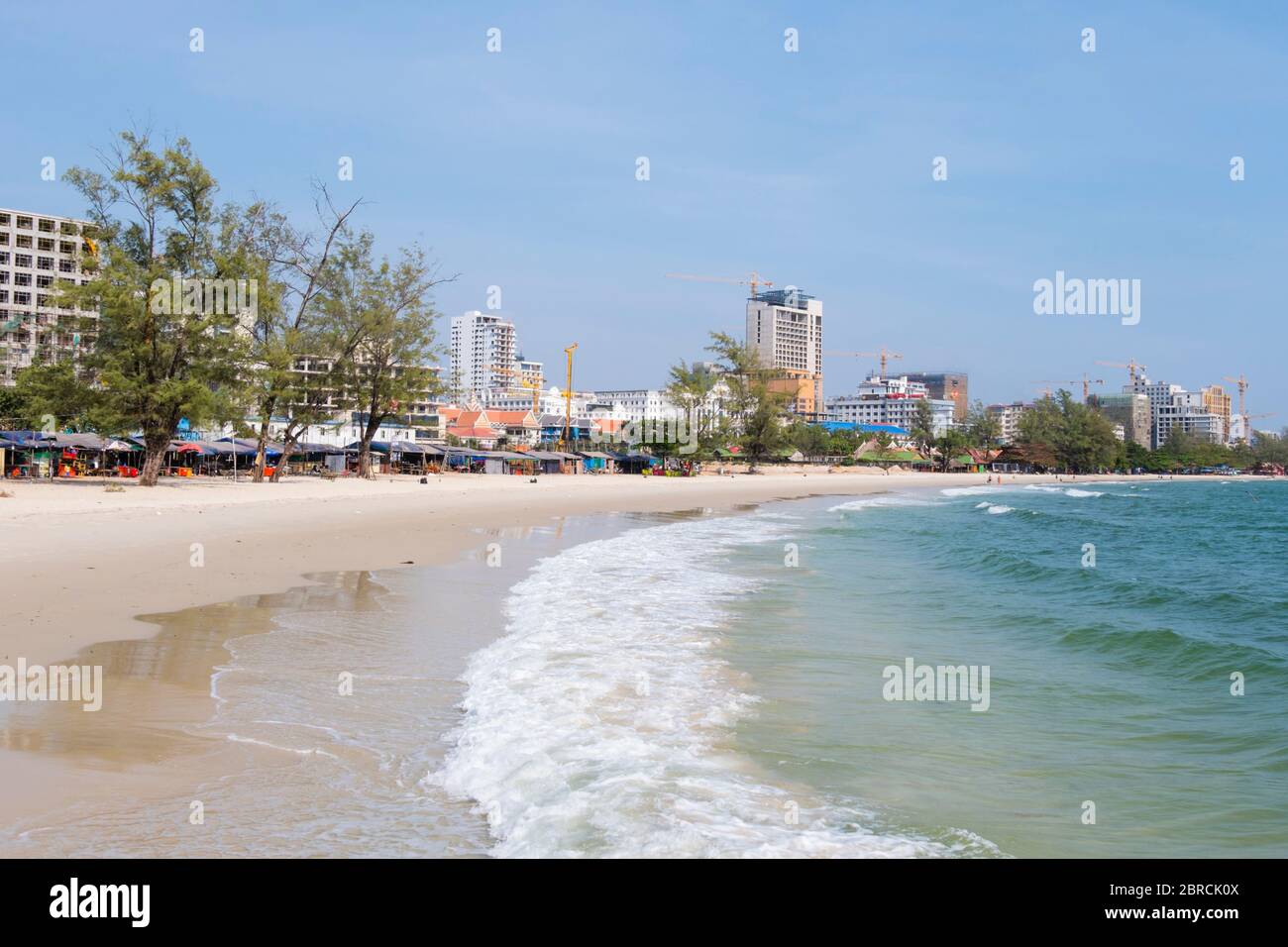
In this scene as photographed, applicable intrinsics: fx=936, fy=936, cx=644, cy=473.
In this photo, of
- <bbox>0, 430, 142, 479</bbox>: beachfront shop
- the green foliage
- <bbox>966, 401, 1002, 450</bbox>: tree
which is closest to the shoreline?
<bbox>0, 430, 142, 479</bbox>: beachfront shop

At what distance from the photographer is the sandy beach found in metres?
5.85

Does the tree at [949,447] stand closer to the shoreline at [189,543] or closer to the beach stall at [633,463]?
the beach stall at [633,463]

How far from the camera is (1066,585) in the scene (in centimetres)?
1805

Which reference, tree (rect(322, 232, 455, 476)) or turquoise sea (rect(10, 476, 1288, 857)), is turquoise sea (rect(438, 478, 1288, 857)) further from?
tree (rect(322, 232, 455, 476))

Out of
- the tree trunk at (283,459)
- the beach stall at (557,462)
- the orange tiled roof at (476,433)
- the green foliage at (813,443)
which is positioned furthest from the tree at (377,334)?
the green foliage at (813,443)

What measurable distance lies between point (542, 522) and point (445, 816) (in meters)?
24.9

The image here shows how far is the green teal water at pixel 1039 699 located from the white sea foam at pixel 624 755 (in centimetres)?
38

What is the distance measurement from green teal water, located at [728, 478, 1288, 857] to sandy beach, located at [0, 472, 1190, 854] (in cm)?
342

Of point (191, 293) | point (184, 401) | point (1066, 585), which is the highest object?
point (191, 293)

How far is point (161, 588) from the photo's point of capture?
12.6 m
